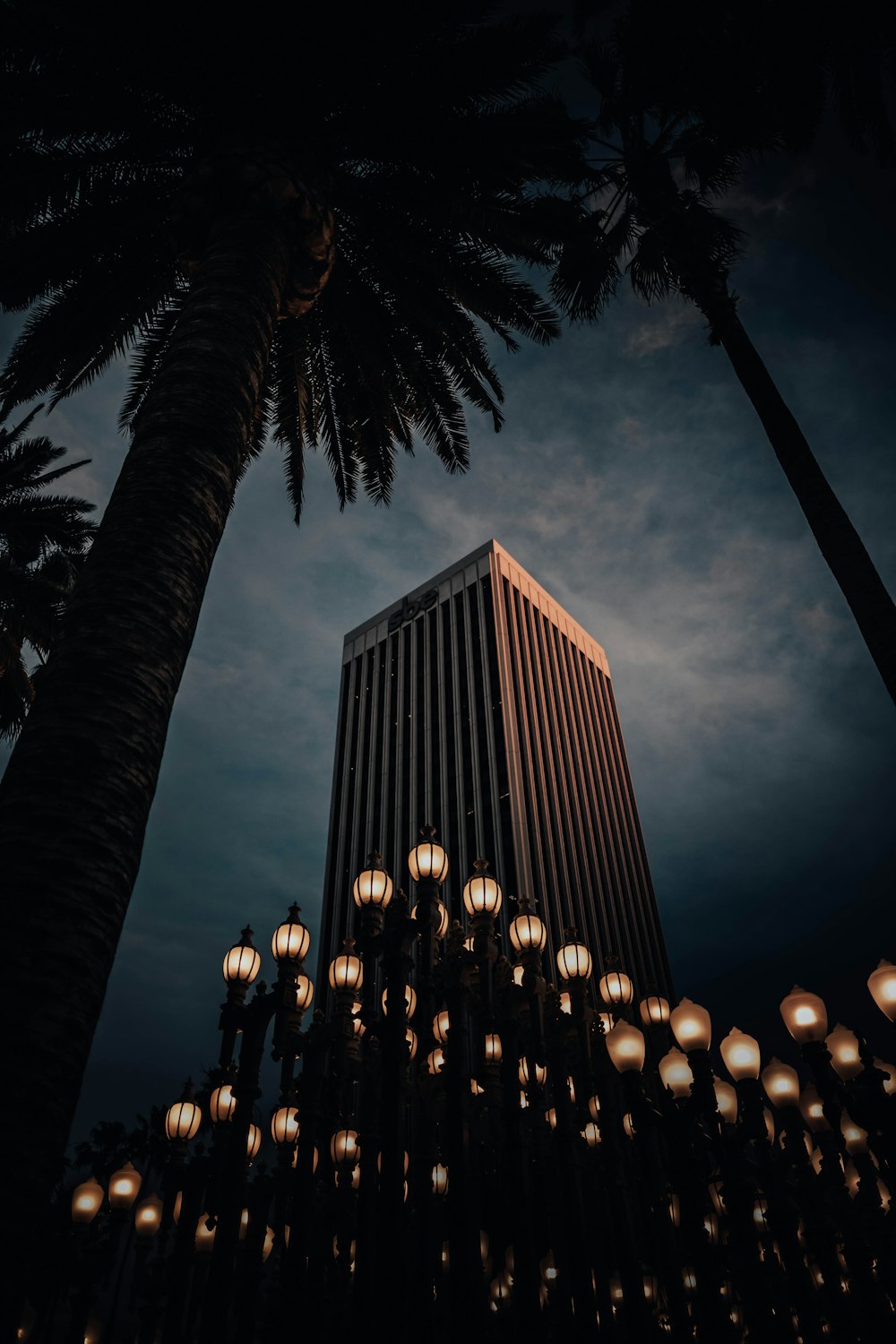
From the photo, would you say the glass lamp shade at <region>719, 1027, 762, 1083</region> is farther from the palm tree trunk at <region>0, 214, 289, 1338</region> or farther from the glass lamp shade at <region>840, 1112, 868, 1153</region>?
the palm tree trunk at <region>0, 214, 289, 1338</region>

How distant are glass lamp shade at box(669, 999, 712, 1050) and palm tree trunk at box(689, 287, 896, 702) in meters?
3.02

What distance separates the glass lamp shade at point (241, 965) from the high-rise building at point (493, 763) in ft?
135

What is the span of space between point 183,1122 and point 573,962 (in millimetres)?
4856

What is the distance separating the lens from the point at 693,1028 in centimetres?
637

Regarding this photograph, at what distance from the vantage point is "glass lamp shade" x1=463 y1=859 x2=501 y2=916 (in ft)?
29.1

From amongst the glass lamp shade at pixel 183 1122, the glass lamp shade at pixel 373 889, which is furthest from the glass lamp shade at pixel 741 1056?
the glass lamp shade at pixel 183 1122

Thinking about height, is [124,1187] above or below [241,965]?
below

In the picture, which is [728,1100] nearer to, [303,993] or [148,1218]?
[303,993]

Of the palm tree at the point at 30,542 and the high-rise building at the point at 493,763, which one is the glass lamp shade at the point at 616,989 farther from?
the high-rise building at the point at 493,763

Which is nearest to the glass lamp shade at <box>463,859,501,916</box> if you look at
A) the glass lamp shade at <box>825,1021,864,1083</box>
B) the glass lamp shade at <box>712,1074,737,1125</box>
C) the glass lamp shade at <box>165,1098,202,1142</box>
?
the glass lamp shade at <box>712,1074,737,1125</box>

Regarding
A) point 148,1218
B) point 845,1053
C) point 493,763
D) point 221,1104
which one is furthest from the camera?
point 493,763

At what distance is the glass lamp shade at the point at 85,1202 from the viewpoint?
9383mm

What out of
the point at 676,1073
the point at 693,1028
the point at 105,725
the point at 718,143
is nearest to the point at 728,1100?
the point at 676,1073

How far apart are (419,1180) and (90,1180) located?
221 inches
